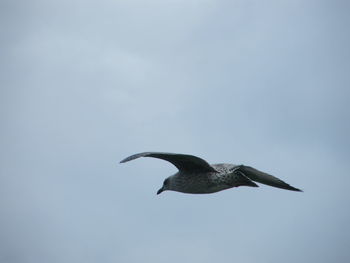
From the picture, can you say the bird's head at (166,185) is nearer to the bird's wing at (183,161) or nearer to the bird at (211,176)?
the bird at (211,176)

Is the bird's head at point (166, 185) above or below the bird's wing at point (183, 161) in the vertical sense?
below

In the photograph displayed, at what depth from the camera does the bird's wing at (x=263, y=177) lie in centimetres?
2323

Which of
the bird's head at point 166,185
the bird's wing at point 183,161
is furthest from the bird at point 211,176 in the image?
the bird's head at point 166,185

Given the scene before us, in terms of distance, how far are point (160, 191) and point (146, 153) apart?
18.7 ft

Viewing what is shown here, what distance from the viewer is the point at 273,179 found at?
2356cm

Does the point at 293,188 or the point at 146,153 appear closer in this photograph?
the point at 146,153

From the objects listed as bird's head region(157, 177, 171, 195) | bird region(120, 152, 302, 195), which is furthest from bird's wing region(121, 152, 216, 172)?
bird's head region(157, 177, 171, 195)

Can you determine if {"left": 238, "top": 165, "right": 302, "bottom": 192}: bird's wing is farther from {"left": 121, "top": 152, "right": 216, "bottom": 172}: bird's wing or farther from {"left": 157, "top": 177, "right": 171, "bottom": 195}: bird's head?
{"left": 157, "top": 177, "right": 171, "bottom": 195}: bird's head

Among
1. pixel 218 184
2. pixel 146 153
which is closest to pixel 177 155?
pixel 146 153

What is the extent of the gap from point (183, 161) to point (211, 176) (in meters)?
1.16

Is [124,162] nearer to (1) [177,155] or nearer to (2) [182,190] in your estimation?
(1) [177,155]

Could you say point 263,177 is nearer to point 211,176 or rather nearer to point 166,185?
point 211,176

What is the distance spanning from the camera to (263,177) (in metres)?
23.7

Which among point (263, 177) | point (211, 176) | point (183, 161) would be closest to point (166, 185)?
point (183, 161)
